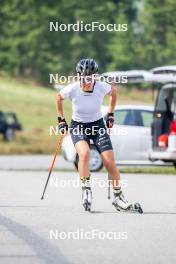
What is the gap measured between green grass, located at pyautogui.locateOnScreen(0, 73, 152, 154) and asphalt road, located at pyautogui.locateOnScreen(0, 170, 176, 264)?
3174 cm

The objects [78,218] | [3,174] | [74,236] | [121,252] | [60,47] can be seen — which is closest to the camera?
[121,252]

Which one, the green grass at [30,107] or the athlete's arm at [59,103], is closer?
the athlete's arm at [59,103]

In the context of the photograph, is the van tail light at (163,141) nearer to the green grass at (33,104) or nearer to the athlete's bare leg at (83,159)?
the athlete's bare leg at (83,159)

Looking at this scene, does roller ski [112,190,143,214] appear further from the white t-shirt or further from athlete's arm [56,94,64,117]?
athlete's arm [56,94,64,117]

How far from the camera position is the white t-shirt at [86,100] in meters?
14.8

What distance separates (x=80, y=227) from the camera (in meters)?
13.0

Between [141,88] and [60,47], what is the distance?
26.4 ft

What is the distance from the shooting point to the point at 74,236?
39.7 ft

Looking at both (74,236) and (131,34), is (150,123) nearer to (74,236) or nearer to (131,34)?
(74,236)

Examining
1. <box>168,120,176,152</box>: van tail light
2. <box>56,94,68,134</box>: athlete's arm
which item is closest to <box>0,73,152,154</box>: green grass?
<box>168,120,176,152</box>: van tail light

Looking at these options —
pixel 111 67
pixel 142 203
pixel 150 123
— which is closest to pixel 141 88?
pixel 111 67

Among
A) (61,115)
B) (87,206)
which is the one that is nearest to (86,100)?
(61,115)

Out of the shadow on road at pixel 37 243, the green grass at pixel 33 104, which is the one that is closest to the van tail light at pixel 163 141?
the shadow on road at pixel 37 243

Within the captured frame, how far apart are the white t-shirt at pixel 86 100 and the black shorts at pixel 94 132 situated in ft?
0.24
